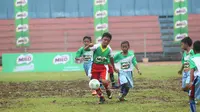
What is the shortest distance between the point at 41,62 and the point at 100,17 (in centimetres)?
705

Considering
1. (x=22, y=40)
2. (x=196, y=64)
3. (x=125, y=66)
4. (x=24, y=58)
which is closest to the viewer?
(x=196, y=64)

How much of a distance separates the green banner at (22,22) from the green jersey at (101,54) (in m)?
24.0

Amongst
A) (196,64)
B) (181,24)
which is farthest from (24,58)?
(196,64)

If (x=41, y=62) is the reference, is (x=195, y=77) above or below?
above

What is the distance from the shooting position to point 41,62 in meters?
33.0

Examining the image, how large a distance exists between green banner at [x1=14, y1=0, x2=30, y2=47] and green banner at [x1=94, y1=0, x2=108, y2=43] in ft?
17.0

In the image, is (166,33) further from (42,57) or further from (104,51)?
(104,51)

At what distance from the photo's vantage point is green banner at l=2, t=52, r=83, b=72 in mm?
32781

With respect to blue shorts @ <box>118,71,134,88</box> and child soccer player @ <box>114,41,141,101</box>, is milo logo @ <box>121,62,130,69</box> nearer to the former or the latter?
child soccer player @ <box>114,41,141,101</box>

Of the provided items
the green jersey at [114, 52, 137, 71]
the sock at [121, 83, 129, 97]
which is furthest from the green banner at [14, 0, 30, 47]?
the sock at [121, 83, 129, 97]

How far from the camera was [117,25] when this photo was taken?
153 feet

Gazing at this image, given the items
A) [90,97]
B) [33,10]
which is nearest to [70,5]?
[33,10]

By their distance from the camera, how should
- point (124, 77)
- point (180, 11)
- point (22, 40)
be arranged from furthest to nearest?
1. point (180, 11)
2. point (22, 40)
3. point (124, 77)

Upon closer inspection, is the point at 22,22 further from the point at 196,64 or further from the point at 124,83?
the point at 196,64
